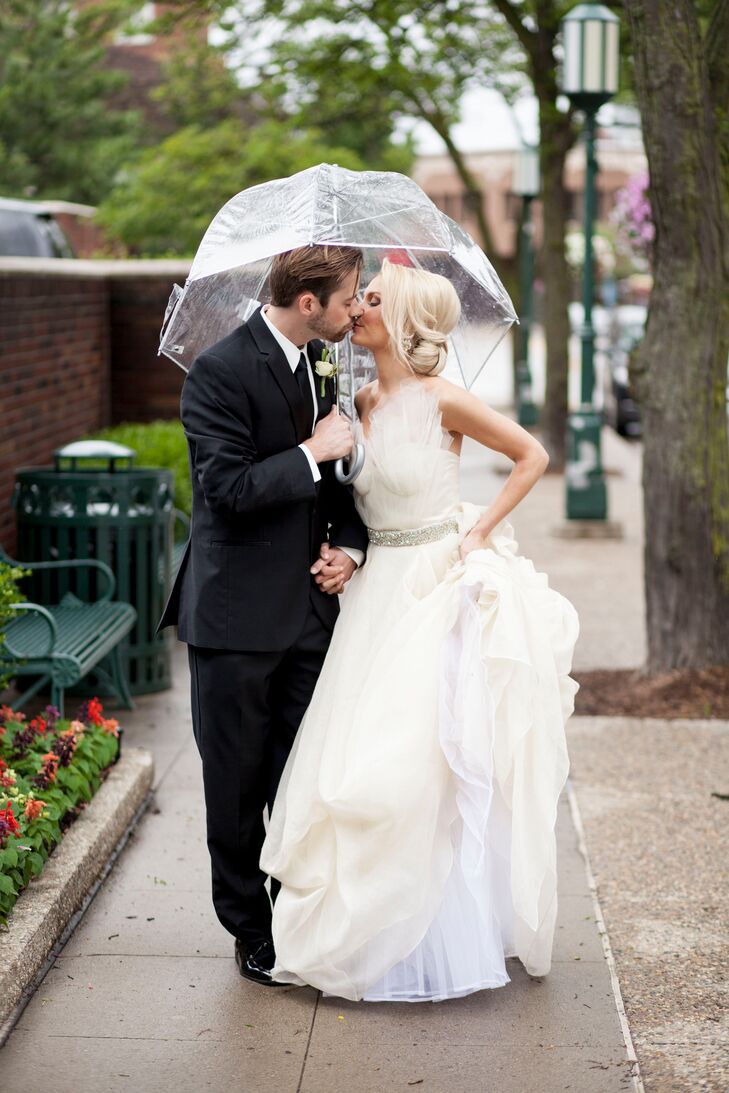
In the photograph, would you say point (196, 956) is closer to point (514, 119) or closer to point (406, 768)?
point (406, 768)

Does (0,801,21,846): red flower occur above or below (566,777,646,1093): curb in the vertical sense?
above

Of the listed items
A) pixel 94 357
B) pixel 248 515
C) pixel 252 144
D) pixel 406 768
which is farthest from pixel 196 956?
pixel 252 144

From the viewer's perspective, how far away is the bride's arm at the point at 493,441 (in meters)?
4.21

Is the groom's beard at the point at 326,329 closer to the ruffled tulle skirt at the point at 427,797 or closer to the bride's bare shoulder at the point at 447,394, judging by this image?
the bride's bare shoulder at the point at 447,394

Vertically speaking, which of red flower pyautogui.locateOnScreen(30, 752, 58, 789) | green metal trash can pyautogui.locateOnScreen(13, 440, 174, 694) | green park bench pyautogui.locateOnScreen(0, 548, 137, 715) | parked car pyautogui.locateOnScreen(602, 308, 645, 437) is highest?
green metal trash can pyautogui.locateOnScreen(13, 440, 174, 694)

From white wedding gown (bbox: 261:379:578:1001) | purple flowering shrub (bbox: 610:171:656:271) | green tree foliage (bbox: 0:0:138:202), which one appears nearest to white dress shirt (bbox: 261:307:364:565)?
white wedding gown (bbox: 261:379:578:1001)

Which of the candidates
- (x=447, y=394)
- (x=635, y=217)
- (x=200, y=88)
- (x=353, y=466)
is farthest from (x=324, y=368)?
(x=200, y=88)

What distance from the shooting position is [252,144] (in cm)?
1989

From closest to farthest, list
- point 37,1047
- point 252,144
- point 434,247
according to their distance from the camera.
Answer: point 37,1047, point 434,247, point 252,144

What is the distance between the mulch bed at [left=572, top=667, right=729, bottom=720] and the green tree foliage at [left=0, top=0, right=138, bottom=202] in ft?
74.3

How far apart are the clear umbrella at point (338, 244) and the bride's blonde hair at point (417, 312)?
0.09 meters

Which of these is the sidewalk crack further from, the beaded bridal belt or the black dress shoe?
the beaded bridal belt

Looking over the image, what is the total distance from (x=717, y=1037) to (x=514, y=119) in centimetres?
1964

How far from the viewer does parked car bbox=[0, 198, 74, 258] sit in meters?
11.5
